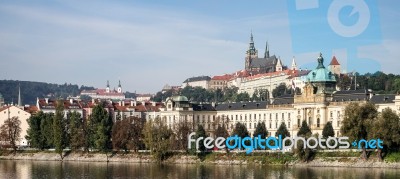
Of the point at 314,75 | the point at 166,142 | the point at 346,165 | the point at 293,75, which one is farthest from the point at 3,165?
the point at 293,75

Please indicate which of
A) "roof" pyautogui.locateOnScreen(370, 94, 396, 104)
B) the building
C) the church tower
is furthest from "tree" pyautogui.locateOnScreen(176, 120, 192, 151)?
the church tower

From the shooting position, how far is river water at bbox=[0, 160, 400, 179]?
213 feet

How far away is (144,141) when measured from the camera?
3398 inches

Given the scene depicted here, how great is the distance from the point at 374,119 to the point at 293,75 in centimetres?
10757

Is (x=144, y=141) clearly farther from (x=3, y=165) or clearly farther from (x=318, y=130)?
(x=318, y=130)

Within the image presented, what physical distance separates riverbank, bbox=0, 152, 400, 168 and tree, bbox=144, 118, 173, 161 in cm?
133

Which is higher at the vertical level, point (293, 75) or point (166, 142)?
point (293, 75)

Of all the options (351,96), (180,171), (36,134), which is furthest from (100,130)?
(351,96)

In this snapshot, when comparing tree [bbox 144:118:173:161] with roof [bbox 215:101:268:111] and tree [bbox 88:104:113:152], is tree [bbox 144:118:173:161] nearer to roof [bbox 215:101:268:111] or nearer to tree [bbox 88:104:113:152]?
tree [bbox 88:104:113:152]

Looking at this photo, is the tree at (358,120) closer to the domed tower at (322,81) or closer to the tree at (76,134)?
the domed tower at (322,81)

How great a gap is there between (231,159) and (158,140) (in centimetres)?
943

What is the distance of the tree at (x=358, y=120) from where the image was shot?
7294 centimetres

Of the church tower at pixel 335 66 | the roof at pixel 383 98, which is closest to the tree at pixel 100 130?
the roof at pixel 383 98

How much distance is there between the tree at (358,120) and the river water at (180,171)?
4245mm
